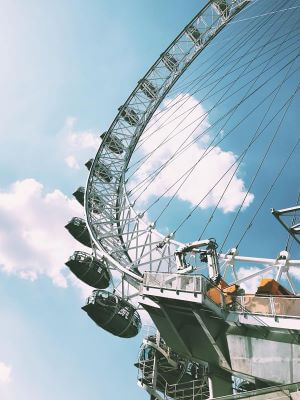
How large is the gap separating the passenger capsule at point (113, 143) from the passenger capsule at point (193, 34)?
1397cm

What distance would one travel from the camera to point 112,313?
96.4 ft

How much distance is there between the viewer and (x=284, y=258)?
78.9 ft

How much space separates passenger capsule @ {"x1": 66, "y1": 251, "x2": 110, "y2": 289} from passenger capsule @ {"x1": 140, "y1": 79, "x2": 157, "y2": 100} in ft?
75.4

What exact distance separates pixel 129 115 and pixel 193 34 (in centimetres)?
1142

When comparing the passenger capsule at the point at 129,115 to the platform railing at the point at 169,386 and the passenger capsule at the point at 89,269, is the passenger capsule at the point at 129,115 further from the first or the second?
the platform railing at the point at 169,386

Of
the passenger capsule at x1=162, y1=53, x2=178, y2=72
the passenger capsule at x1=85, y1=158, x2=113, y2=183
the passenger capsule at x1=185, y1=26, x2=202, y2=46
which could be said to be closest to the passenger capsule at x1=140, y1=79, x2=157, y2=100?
the passenger capsule at x1=162, y1=53, x2=178, y2=72

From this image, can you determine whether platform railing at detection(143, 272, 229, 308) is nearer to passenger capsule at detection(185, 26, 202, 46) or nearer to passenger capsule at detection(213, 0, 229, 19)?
passenger capsule at detection(185, 26, 202, 46)

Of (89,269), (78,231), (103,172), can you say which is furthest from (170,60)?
(89,269)

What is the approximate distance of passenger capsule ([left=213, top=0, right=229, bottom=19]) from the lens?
46594mm

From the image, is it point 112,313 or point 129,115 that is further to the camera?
point 129,115

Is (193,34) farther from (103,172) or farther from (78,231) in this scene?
(78,231)

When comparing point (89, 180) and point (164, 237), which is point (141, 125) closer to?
point (89, 180)

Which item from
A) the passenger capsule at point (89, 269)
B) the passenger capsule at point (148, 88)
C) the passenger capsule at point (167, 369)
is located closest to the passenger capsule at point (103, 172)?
the passenger capsule at point (148, 88)

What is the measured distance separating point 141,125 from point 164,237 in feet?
63.1
